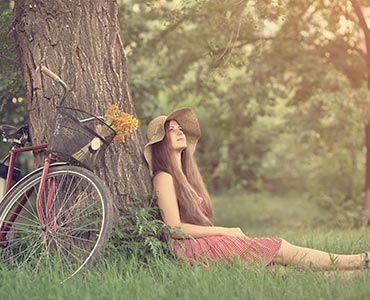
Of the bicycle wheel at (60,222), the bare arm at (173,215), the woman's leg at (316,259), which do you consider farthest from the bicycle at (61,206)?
the woman's leg at (316,259)

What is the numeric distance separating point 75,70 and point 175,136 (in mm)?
829

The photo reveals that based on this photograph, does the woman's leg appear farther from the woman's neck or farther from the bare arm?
the woman's neck

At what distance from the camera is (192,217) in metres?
5.21

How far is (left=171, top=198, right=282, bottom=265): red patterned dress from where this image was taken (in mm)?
4902

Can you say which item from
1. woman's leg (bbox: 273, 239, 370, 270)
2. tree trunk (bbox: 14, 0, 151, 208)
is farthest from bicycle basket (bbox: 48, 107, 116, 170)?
woman's leg (bbox: 273, 239, 370, 270)

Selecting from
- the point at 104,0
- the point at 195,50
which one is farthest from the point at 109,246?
the point at 195,50

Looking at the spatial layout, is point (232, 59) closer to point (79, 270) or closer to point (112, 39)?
point (112, 39)

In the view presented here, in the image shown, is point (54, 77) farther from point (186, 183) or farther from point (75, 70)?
point (186, 183)

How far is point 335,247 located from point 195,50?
5.62 m

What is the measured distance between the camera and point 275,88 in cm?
1123

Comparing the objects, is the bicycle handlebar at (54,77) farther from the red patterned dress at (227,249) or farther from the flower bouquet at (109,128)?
the red patterned dress at (227,249)

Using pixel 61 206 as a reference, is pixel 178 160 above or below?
above

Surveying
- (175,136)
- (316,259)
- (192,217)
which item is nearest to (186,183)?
(192,217)

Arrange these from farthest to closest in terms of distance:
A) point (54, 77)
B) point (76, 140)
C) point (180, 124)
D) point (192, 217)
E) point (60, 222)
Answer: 1. point (180, 124)
2. point (192, 217)
3. point (60, 222)
4. point (54, 77)
5. point (76, 140)
